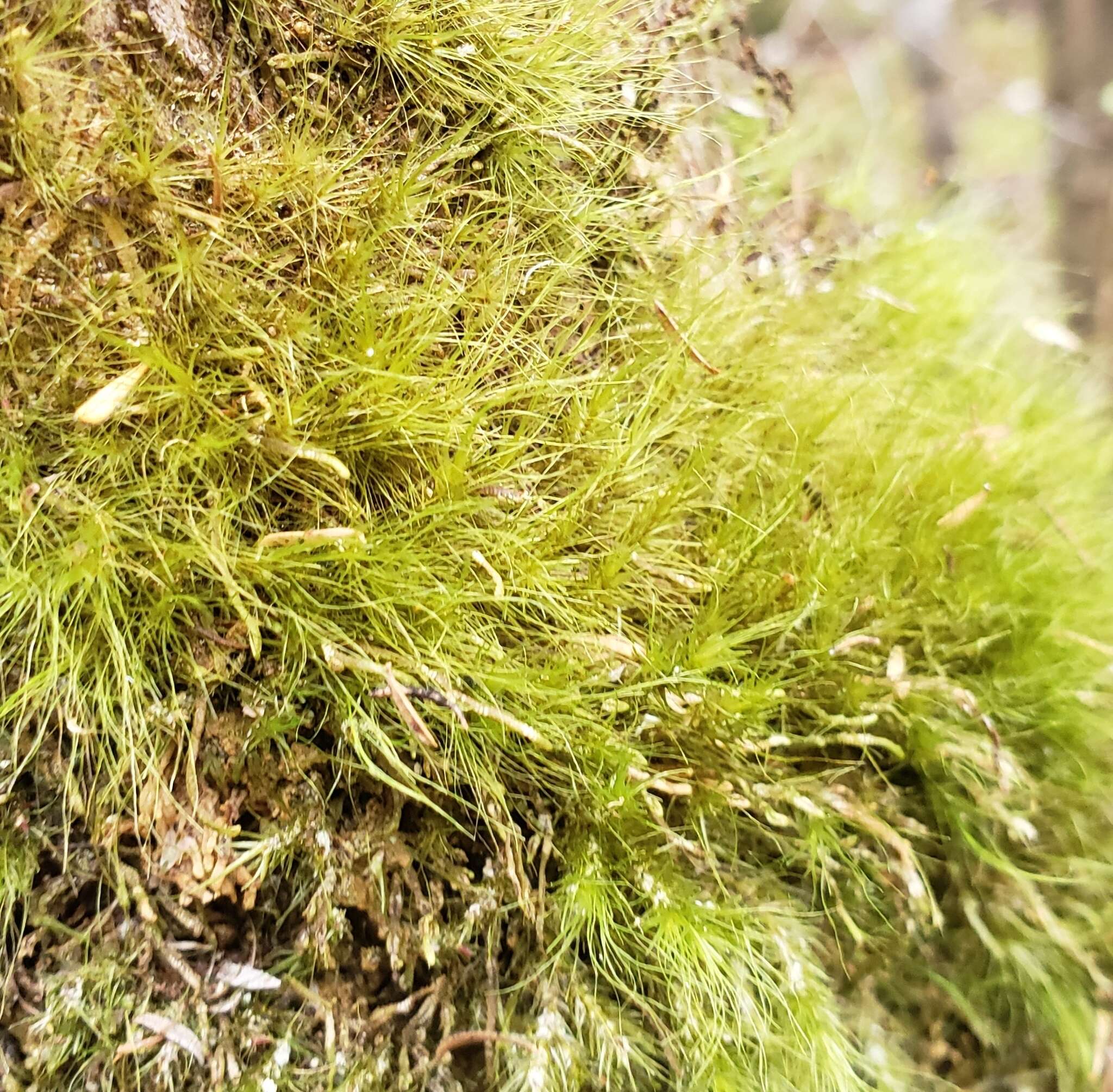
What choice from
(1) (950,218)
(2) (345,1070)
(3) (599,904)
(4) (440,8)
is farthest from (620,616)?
(1) (950,218)

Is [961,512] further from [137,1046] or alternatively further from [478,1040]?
[137,1046]

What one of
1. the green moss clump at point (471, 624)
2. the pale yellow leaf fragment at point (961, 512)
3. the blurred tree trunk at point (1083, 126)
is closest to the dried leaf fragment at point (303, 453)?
the green moss clump at point (471, 624)

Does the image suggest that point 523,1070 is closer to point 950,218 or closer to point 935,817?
point 935,817

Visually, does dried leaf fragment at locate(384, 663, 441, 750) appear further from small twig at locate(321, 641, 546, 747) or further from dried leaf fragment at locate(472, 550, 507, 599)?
dried leaf fragment at locate(472, 550, 507, 599)

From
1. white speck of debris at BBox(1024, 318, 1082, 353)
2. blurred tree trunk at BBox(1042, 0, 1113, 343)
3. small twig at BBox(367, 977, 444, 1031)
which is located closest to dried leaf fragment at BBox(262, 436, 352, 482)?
small twig at BBox(367, 977, 444, 1031)

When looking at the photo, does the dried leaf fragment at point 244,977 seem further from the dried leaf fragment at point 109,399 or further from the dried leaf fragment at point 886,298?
the dried leaf fragment at point 886,298

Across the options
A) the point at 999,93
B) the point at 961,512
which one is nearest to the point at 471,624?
the point at 961,512
